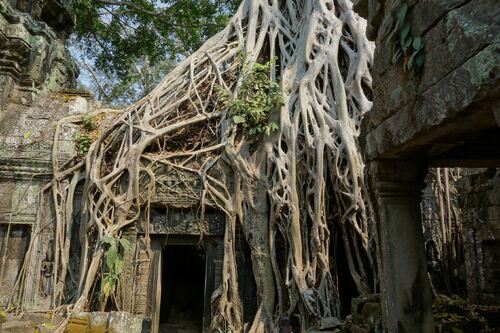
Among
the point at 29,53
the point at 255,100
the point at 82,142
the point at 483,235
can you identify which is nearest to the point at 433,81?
the point at 483,235

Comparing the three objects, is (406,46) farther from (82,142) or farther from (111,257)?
(82,142)

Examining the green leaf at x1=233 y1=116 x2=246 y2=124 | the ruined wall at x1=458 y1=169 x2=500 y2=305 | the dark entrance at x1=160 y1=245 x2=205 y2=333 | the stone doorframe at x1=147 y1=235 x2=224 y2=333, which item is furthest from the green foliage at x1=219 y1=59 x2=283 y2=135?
the dark entrance at x1=160 y1=245 x2=205 y2=333

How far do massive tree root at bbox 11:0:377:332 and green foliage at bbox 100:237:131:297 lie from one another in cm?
13

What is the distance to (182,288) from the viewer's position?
9.43 m

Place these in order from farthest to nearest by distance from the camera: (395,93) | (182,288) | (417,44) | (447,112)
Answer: (182,288), (395,93), (417,44), (447,112)

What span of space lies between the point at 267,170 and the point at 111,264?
2.26 m

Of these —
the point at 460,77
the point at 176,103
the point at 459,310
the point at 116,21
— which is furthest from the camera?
the point at 116,21

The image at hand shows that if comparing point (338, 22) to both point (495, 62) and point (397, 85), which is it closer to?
point (397, 85)

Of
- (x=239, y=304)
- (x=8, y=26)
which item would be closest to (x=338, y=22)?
(x=239, y=304)

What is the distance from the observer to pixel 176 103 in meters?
5.91

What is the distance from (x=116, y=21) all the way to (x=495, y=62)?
1150 centimetres

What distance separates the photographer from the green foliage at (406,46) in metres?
1.71

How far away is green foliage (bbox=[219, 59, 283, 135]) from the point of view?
18.0 feet

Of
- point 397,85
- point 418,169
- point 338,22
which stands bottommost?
point 418,169
